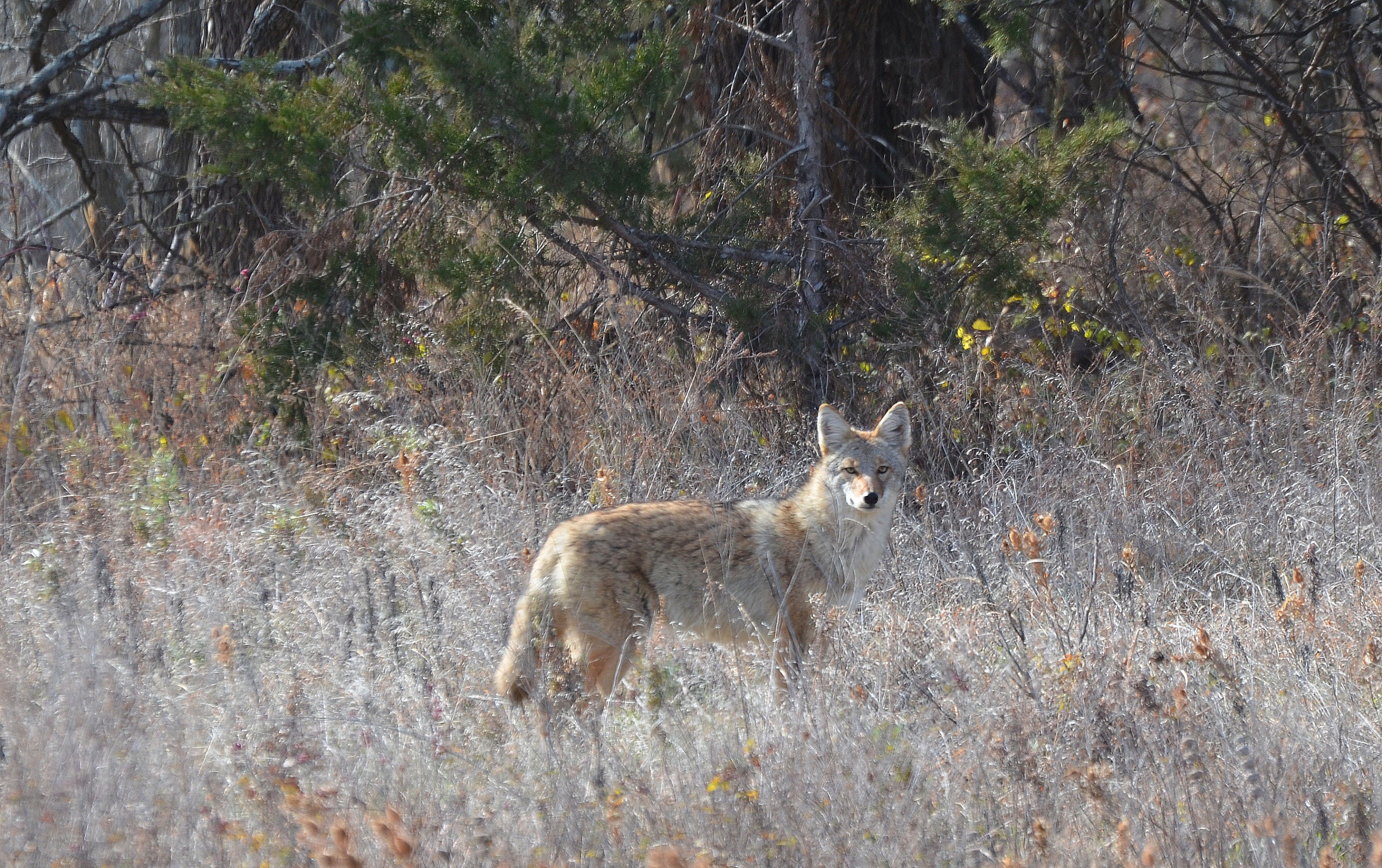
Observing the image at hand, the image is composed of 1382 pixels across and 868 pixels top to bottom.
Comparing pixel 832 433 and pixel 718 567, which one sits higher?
pixel 832 433

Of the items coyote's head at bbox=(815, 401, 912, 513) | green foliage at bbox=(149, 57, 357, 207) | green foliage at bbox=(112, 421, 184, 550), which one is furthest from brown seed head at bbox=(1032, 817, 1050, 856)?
green foliage at bbox=(149, 57, 357, 207)

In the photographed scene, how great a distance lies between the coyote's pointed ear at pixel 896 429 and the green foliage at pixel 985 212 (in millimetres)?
1307

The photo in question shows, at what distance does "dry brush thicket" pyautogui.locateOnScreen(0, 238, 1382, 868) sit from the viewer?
330 centimetres

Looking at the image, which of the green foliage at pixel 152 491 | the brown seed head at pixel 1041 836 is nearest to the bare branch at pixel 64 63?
the green foliage at pixel 152 491

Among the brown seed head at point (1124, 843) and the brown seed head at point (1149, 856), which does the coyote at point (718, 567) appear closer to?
the brown seed head at point (1124, 843)

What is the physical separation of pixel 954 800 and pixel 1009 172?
4834 millimetres

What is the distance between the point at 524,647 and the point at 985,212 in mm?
4318

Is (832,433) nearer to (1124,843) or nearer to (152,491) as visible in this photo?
(1124,843)

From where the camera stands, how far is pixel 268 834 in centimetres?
320

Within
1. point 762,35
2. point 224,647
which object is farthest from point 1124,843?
point 762,35

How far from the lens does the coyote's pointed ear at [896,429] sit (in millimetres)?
6625

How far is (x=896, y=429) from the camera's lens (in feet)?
22.2

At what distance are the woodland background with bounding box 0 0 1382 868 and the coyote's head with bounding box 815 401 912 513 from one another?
1.72 ft

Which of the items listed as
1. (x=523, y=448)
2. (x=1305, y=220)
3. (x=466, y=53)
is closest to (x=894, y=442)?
(x=523, y=448)
